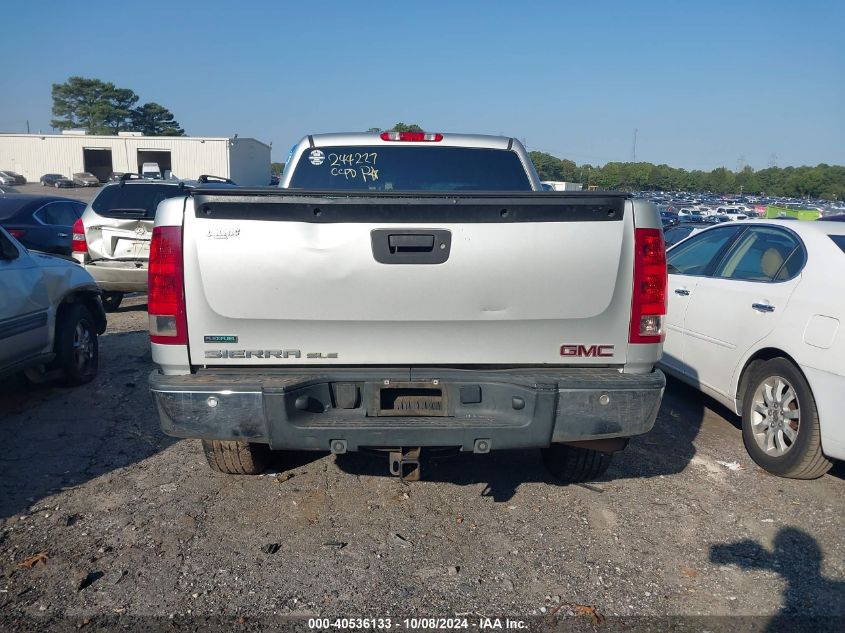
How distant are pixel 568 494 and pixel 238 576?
2004 millimetres

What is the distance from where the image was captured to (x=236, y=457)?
4188mm

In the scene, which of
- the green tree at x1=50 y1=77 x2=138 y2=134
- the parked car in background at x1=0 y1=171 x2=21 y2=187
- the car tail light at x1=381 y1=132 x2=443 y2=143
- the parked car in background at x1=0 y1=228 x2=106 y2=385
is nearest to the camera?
the car tail light at x1=381 y1=132 x2=443 y2=143

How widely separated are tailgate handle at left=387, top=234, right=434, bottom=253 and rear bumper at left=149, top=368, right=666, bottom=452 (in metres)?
0.57

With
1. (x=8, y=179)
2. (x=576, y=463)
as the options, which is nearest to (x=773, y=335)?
(x=576, y=463)

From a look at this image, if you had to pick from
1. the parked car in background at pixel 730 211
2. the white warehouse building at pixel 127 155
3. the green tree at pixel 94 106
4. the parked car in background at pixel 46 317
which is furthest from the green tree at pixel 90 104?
the parked car in background at pixel 46 317

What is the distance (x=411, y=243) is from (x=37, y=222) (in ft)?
30.4

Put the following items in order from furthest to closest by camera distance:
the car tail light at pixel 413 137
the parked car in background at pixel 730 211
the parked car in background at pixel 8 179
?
the parked car in background at pixel 8 179, the parked car in background at pixel 730 211, the car tail light at pixel 413 137

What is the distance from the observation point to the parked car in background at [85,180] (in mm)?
59794

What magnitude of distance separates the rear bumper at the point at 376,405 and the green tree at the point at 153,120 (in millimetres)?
105968

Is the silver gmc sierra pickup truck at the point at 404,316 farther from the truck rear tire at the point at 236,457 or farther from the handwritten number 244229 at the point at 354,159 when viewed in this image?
the handwritten number 244229 at the point at 354,159

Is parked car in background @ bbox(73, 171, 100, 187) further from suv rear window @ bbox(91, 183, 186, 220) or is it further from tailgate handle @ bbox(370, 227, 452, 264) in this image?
tailgate handle @ bbox(370, 227, 452, 264)

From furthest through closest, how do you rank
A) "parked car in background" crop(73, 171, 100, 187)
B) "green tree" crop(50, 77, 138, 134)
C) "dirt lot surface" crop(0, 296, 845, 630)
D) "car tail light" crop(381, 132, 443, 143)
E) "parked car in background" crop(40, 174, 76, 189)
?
1. "green tree" crop(50, 77, 138, 134)
2. "parked car in background" crop(73, 171, 100, 187)
3. "parked car in background" crop(40, 174, 76, 189)
4. "car tail light" crop(381, 132, 443, 143)
5. "dirt lot surface" crop(0, 296, 845, 630)

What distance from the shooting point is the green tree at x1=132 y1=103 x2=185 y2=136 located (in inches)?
3981

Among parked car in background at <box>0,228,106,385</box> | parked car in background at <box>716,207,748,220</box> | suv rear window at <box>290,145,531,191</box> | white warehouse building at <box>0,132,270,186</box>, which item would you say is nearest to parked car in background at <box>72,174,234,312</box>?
parked car in background at <box>0,228,106,385</box>
